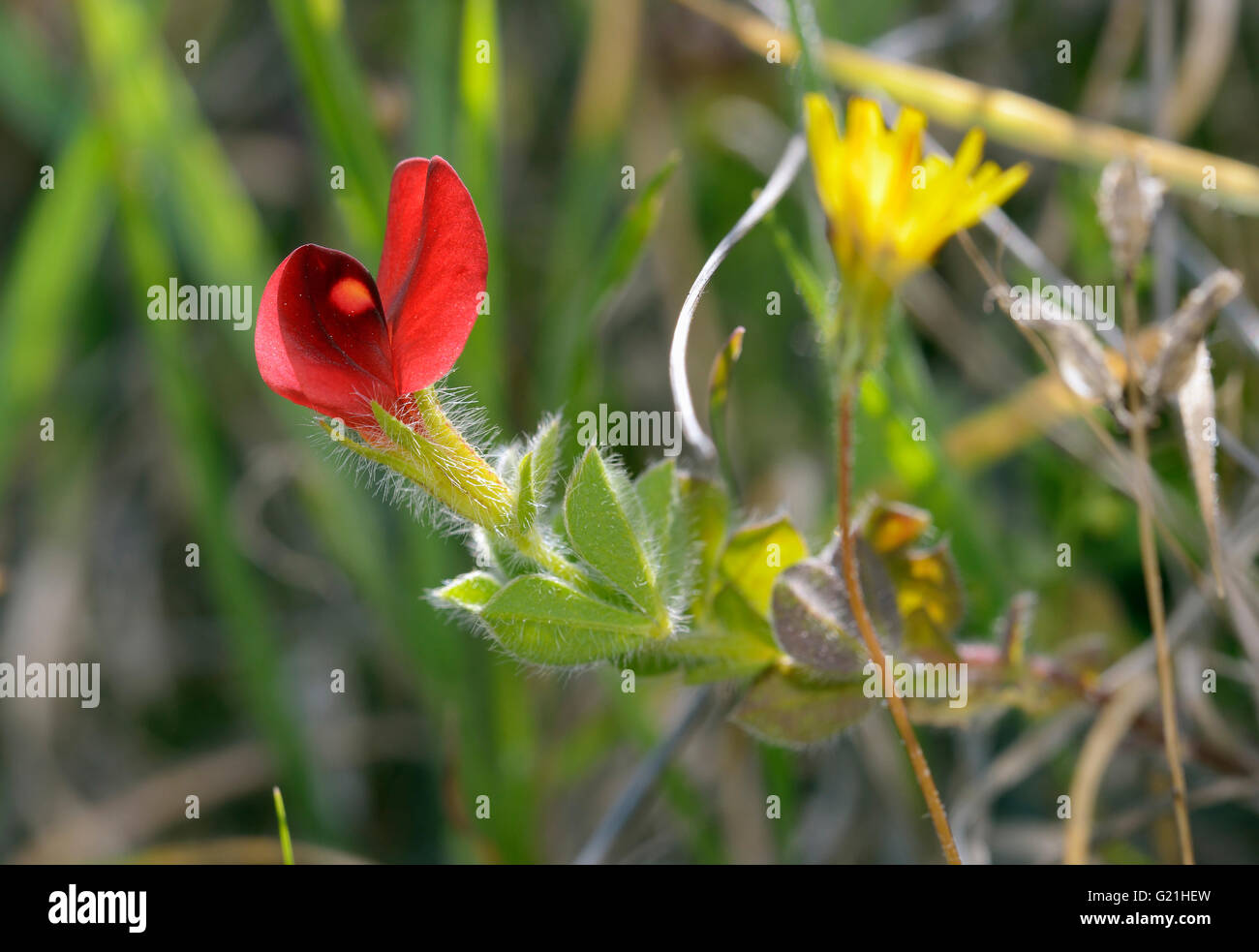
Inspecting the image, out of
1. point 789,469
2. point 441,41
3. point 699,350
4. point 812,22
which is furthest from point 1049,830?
point 441,41

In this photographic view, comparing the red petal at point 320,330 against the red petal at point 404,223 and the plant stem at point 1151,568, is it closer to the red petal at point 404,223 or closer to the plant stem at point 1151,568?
the red petal at point 404,223

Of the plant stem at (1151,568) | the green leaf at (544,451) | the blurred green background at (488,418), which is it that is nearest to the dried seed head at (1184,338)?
the plant stem at (1151,568)

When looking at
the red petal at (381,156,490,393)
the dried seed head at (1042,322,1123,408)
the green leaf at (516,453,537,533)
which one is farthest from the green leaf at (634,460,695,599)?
the dried seed head at (1042,322,1123,408)

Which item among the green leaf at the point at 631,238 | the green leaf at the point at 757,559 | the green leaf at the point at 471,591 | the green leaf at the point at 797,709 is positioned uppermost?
the green leaf at the point at 631,238

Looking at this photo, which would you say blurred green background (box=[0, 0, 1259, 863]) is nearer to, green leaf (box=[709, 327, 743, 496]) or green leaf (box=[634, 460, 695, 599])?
green leaf (box=[709, 327, 743, 496])

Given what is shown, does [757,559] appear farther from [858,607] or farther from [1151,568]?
[1151,568]
